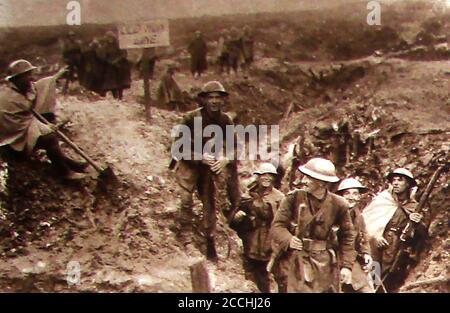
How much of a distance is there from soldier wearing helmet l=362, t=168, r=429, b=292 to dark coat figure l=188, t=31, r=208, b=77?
2.19 m

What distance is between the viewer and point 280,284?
6605 millimetres

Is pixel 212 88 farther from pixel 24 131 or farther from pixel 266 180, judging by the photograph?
pixel 24 131

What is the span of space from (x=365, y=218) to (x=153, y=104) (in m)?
2.42

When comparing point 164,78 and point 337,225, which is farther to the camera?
point 164,78

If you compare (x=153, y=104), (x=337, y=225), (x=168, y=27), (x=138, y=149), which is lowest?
(x=337, y=225)

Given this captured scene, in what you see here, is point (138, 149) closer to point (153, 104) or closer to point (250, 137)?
point (153, 104)

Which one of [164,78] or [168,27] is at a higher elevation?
[168,27]

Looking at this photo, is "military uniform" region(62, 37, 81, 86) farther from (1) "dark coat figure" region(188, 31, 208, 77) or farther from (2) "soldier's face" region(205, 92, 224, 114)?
(2) "soldier's face" region(205, 92, 224, 114)

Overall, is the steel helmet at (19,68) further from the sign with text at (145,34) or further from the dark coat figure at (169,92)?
the dark coat figure at (169,92)

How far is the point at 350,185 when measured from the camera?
675 cm
